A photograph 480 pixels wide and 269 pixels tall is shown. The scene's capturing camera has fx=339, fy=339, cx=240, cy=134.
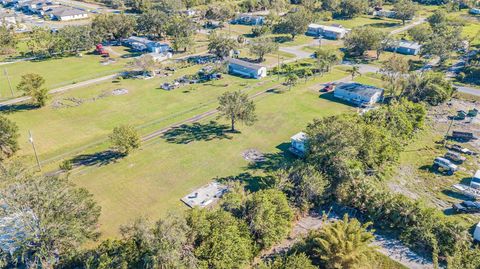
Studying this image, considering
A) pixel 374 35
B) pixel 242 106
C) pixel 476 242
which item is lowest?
pixel 476 242

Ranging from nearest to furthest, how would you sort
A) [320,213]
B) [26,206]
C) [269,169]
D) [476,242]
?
[26,206]
[476,242]
[320,213]
[269,169]

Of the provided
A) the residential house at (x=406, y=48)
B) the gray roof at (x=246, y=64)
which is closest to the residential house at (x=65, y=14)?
the gray roof at (x=246, y=64)

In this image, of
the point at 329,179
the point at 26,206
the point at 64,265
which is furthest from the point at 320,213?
the point at 26,206

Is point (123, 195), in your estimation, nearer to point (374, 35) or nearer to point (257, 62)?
point (257, 62)

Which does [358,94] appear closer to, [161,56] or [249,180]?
[249,180]

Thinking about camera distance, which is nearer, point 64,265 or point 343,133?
point 64,265

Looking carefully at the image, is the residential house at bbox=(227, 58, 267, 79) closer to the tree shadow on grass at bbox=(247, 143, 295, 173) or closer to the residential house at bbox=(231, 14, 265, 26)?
the tree shadow on grass at bbox=(247, 143, 295, 173)

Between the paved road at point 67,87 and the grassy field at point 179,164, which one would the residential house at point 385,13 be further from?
the paved road at point 67,87

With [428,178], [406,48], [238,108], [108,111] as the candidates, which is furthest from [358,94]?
[108,111]
